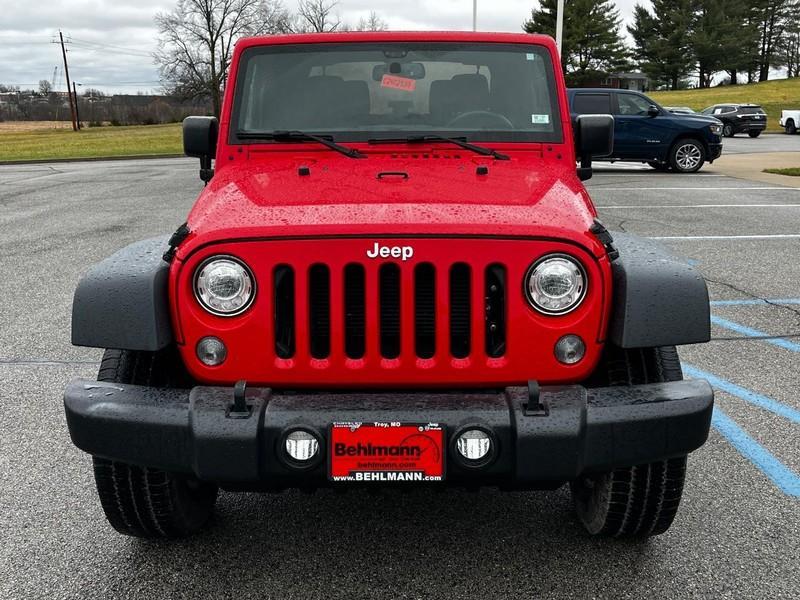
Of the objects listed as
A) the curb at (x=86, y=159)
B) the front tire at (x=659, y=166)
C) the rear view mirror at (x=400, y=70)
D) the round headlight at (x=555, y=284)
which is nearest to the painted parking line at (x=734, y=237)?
the rear view mirror at (x=400, y=70)

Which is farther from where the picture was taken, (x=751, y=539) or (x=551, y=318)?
(x=751, y=539)

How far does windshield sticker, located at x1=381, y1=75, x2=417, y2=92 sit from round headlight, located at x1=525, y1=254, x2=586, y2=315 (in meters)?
1.54

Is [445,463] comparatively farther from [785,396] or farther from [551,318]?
[785,396]

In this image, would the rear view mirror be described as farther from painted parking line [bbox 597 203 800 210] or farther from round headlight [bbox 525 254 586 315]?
painted parking line [bbox 597 203 800 210]

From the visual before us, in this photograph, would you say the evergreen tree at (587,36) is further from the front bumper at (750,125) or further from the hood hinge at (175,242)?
the hood hinge at (175,242)

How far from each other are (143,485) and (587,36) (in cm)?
7301

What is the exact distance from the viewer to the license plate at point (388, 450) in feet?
7.84

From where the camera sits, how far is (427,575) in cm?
283

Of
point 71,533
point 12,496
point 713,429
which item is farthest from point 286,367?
point 713,429

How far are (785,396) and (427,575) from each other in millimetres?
2642

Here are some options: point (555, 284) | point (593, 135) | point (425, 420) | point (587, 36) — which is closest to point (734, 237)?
point (593, 135)

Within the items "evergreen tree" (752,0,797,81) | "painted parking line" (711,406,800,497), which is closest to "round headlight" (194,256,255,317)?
"painted parking line" (711,406,800,497)

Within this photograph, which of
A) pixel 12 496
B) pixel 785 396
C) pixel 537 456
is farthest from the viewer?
pixel 785 396

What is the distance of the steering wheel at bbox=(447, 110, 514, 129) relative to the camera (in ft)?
12.2
